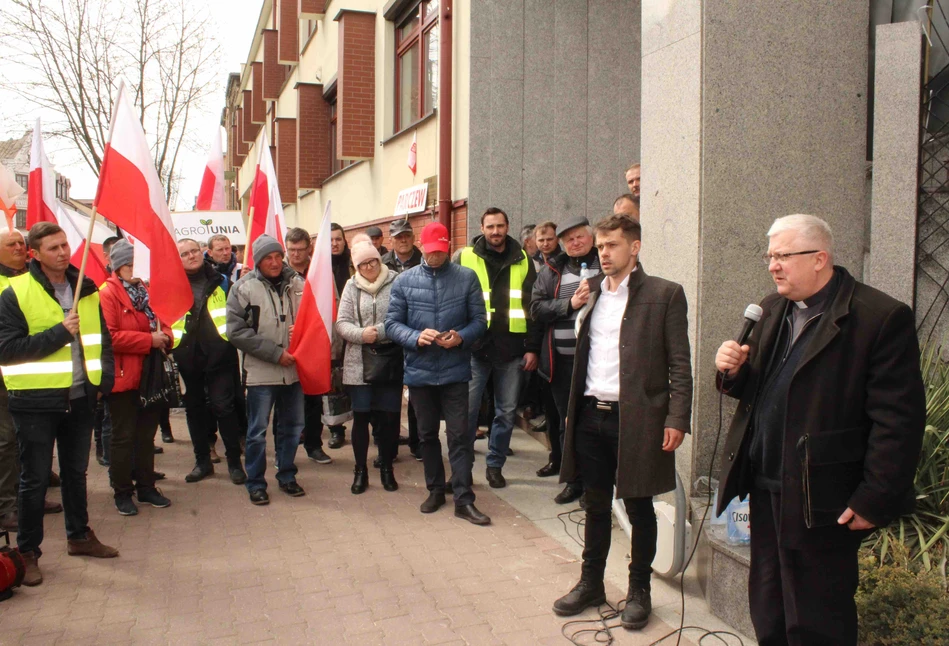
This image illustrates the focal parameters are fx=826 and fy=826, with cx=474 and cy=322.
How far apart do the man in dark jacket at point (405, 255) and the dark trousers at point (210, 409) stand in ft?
5.05

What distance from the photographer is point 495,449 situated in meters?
6.84

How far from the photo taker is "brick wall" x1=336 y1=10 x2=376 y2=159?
46.3ft

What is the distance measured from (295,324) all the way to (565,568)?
9.73ft

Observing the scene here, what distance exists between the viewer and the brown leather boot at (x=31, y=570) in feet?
15.8

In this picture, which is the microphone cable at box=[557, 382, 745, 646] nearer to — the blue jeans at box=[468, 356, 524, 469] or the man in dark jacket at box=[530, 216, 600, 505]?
the man in dark jacket at box=[530, 216, 600, 505]

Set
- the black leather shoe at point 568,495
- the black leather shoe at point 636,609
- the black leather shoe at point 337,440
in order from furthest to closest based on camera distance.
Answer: the black leather shoe at point 337,440, the black leather shoe at point 568,495, the black leather shoe at point 636,609

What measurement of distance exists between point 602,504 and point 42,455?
3313 mm

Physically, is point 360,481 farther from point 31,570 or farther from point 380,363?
point 31,570

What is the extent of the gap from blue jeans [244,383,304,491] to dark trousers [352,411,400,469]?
48 cm

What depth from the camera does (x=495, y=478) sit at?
6.79 metres

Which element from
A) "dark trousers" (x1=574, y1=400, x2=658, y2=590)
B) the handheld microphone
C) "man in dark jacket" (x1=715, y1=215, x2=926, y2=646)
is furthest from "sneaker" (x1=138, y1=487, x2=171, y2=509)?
the handheld microphone

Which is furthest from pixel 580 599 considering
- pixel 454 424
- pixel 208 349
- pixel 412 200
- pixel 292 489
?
pixel 412 200

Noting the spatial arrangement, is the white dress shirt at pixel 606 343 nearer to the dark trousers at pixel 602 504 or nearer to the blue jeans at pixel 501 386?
the dark trousers at pixel 602 504

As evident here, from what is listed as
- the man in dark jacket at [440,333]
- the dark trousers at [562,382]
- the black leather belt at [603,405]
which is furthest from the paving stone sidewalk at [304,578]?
the black leather belt at [603,405]
